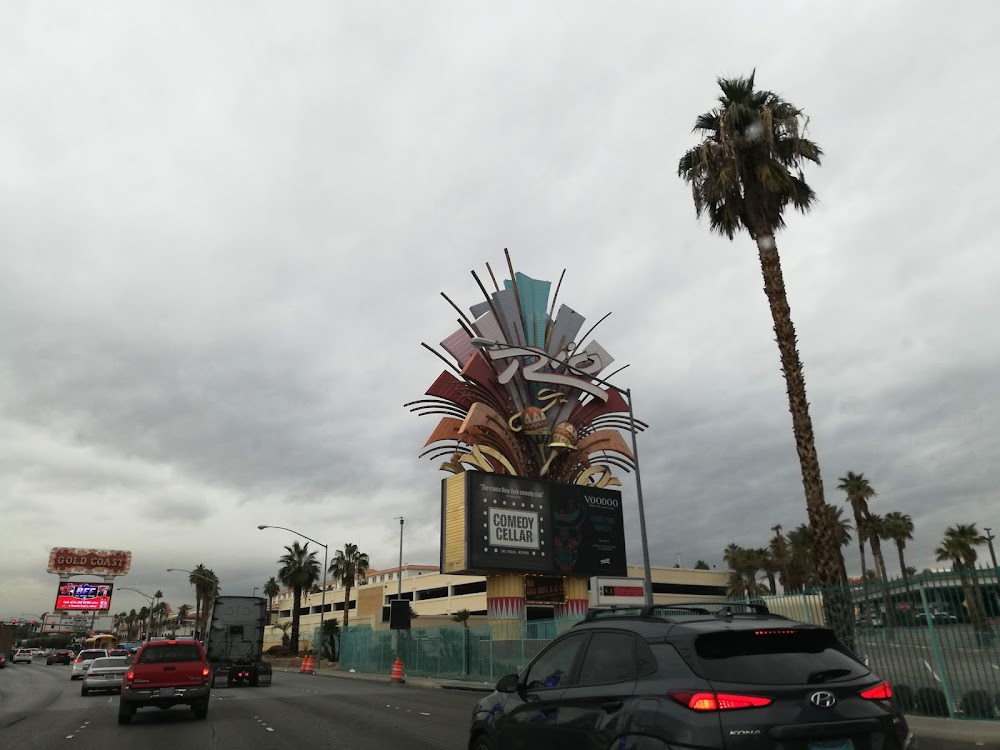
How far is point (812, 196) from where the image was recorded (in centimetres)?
2030

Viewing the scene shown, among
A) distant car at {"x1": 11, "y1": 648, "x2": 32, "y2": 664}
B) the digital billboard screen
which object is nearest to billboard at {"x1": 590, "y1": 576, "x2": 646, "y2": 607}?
distant car at {"x1": 11, "y1": 648, "x2": 32, "y2": 664}

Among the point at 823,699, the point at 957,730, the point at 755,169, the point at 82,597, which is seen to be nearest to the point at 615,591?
the point at 755,169

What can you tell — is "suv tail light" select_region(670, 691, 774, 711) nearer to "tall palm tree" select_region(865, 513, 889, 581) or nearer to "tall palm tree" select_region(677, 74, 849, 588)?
"tall palm tree" select_region(677, 74, 849, 588)

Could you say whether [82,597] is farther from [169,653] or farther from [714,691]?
[714,691]

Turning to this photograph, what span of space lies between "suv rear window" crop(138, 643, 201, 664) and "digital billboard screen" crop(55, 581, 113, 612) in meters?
109

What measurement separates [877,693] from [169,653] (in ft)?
51.5

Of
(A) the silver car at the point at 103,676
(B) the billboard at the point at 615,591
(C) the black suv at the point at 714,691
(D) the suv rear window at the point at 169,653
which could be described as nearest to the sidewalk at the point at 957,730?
(C) the black suv at the point at 714,691

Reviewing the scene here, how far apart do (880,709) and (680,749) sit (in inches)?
51.2

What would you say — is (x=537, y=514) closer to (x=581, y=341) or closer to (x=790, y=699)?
(x=581, y=341)

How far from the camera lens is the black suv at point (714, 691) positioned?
4059mm

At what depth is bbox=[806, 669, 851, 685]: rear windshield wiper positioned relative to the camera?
432cm

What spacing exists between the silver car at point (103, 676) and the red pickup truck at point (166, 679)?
12906 millimetres

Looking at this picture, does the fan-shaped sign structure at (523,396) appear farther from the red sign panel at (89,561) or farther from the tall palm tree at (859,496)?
the red sign panel at (89,561)

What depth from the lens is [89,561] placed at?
112 metres
